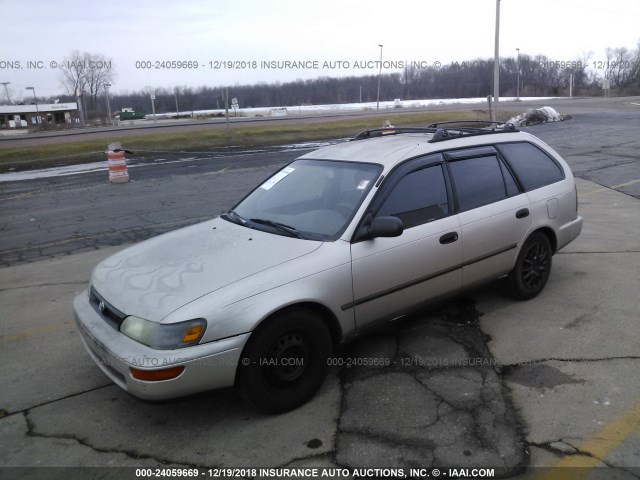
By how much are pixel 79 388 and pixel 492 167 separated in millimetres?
Result: 3881

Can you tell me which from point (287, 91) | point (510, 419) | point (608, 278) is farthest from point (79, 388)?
point (287, 91)

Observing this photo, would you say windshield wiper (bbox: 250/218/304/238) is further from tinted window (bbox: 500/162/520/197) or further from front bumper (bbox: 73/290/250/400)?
tinted window (bbox: 500/162/520/197)

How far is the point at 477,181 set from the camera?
15.3ft

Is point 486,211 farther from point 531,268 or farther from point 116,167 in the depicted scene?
point 116,167

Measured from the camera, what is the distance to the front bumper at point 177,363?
118 inches

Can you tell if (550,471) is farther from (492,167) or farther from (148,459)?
(492,167)

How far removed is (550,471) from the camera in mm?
2840

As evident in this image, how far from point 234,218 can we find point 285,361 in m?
1.56

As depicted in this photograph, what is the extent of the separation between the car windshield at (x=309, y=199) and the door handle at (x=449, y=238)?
727 millimetres

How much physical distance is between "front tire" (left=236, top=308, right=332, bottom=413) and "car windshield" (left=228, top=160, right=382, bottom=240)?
688 millimetres

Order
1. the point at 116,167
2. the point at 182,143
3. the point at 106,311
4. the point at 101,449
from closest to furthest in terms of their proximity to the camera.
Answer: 1. the point at 101,449
2. the point at 106,311
3. the point at 116,167
4. the point at 182,143

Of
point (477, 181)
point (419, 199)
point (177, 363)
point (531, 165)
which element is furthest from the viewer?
point (531, 165)

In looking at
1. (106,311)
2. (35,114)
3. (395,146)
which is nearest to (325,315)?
(106,311)

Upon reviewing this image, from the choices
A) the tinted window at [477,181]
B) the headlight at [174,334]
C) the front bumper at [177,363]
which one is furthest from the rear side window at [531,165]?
the headlight at [174,334]
